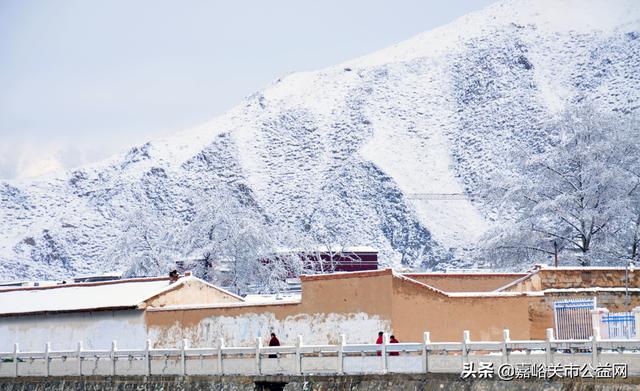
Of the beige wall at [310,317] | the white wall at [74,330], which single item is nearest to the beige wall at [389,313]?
the beige wall at [310,317]

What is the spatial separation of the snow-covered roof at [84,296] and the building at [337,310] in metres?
0.11

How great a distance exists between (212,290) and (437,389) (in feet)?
69.7

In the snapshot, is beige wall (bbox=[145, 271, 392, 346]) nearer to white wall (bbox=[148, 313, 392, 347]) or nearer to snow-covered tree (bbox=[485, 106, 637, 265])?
white wall (bbox=[148, 313, 392, 347])

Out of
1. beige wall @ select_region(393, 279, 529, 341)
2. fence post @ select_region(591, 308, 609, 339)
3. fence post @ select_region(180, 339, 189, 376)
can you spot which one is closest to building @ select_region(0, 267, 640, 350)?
beige wall @ select_region(393, 279, 529, 341)

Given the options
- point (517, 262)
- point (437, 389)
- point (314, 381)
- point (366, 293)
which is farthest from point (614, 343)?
point (517, 262)

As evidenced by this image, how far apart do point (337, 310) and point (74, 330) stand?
43.4 ft

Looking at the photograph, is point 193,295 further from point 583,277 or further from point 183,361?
point 583,277

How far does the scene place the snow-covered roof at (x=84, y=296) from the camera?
50188 mm

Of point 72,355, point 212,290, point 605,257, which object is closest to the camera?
point 72,355

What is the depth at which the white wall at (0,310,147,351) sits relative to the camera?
159 feet

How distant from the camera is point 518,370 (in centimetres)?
3105

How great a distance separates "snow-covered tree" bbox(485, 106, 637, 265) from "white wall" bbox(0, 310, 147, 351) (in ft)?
96.9

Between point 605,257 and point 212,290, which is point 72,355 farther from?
point 605,257

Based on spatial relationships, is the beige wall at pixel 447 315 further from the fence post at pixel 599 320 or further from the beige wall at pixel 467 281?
the fence post at pixel 599 320
